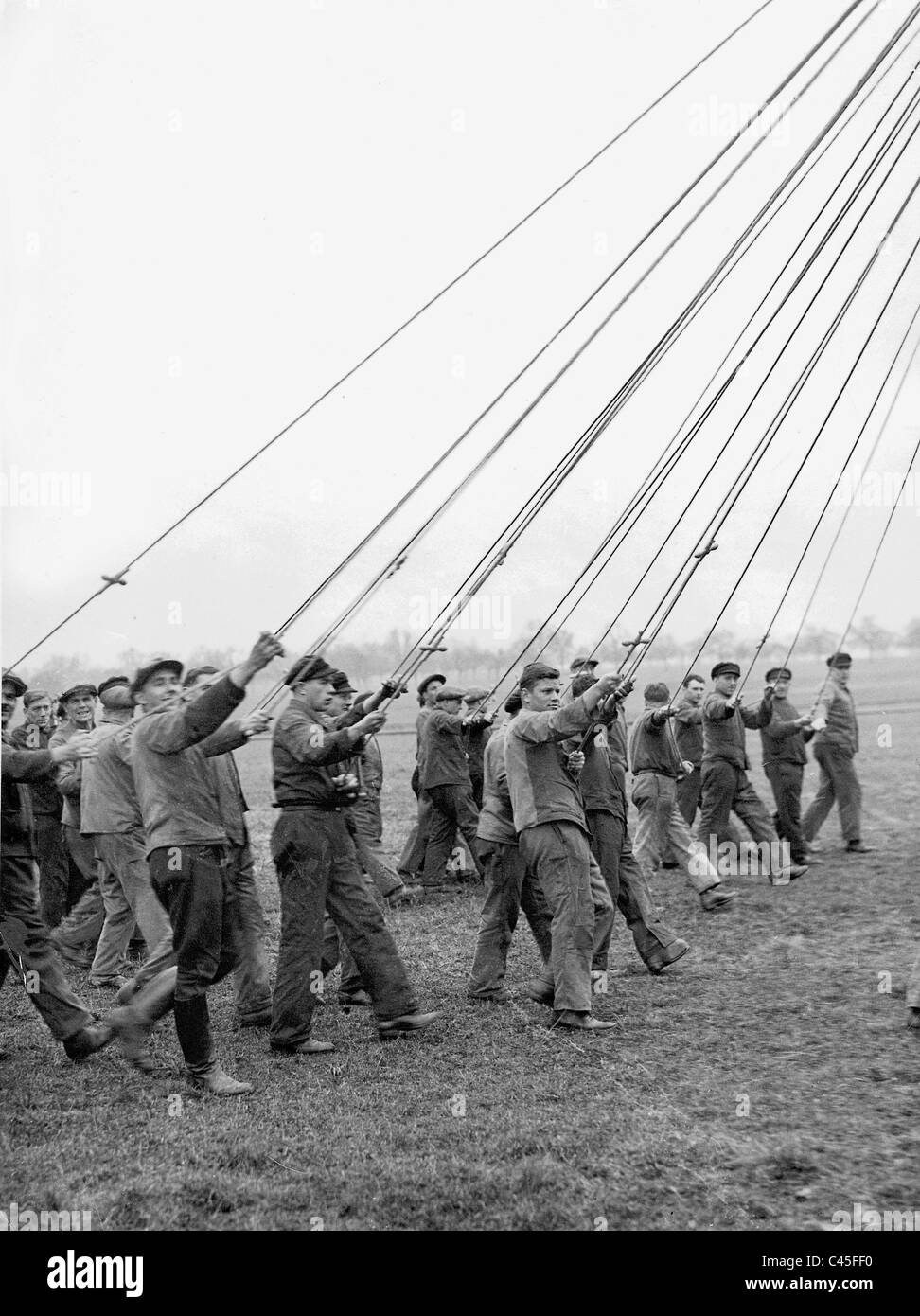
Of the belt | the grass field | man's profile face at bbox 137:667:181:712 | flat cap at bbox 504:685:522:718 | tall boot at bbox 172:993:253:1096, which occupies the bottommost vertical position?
the grass field

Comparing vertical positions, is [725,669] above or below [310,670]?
above

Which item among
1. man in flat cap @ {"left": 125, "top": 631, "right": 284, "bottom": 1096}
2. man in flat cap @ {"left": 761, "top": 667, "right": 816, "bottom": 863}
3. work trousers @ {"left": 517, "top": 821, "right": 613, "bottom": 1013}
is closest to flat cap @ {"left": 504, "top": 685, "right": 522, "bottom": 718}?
work trousers @ {"left": 517, "top": 821, "right": 613, "bottom": 1013}

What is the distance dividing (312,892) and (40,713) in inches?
196

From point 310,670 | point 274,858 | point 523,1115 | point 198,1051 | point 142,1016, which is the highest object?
point 310,670

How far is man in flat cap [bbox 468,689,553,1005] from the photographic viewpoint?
8.04 metres

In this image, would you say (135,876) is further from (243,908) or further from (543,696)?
(543,696)

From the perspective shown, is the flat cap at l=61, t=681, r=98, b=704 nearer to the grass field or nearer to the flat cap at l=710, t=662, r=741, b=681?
the grass field

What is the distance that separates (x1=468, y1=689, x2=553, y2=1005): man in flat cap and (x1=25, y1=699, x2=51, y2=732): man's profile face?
4.52m

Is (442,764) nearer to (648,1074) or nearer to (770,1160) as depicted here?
(648,1074)

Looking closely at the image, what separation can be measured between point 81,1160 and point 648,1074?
2.66m

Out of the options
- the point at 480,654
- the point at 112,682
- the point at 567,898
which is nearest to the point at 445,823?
the point at 112,682

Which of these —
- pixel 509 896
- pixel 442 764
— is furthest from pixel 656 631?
pixel 442 764

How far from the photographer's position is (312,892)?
7.11m

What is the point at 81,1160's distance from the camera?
5328 millimetres
